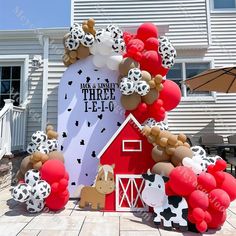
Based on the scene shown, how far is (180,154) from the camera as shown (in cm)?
341

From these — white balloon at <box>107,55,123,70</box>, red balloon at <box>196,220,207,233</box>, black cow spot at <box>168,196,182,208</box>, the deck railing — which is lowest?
red balloon at <box>196,220,207,233</box>

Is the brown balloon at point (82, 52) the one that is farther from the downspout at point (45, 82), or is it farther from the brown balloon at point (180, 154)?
the downspout at point (45, 82)

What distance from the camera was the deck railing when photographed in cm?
528

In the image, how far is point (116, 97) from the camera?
4500 millimetres

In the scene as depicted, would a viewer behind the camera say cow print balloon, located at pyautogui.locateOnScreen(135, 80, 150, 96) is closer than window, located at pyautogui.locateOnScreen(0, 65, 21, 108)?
Yes

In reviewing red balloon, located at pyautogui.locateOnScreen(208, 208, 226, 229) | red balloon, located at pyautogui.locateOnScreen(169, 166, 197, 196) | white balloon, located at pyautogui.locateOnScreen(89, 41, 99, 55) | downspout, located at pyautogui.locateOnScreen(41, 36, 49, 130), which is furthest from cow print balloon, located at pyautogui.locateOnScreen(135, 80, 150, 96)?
downspout, located at pyautogui.locateOnScreen(41, 36, 49, 130)

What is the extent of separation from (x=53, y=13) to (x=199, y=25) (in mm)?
4322

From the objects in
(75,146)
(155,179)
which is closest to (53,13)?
(75,146)

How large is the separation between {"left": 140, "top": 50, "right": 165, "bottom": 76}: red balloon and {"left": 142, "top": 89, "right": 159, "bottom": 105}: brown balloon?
0.39m

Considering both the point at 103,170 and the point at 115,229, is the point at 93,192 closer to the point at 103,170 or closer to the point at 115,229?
the point at 103,170

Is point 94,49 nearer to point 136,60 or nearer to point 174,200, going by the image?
point 136,60

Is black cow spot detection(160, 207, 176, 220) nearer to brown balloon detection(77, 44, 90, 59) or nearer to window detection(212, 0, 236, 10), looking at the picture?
brown balloon detection(77, 44, 90, 59)

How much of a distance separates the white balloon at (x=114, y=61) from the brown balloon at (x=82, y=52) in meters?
0.42

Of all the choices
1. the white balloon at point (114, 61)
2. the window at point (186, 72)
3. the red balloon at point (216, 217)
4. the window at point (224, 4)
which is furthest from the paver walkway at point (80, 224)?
the window at point (224, 4)
